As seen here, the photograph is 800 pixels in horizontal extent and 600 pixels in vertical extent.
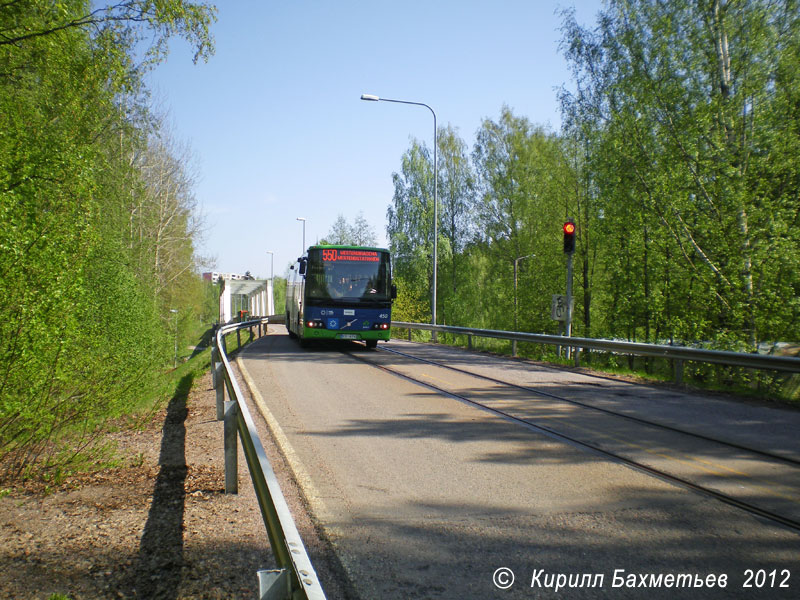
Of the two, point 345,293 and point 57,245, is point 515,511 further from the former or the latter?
point 345,293

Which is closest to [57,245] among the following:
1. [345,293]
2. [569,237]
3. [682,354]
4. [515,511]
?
[515,511]

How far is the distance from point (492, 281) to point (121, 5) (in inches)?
1515

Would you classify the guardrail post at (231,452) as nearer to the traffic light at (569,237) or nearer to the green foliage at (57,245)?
the green foliage at (57,245)

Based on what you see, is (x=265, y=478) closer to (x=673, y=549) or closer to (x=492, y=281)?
(x=673, y=549)

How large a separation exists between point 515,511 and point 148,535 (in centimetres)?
273

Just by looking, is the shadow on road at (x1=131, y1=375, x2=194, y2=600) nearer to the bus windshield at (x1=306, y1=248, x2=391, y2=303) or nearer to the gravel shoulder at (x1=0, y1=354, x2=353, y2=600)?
the gravel shoulder at (x1=0, y1=354, x2=353, y2=600)

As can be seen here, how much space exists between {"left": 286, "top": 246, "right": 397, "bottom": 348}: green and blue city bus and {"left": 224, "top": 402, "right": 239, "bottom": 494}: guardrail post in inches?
537

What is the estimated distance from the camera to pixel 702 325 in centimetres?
1487

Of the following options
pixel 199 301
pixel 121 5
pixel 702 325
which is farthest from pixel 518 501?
pixel 199 301

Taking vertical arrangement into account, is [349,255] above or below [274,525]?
above

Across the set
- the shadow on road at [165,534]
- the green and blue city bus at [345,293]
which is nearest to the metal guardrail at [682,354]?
the green and blue city bus at [345,293]

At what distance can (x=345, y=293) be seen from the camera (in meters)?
18.9

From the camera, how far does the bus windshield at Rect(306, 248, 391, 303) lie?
1880 centimetres

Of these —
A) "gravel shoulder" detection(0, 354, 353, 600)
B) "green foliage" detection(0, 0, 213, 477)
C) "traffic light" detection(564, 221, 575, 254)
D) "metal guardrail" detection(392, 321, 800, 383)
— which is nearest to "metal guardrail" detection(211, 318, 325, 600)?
"gravel shoulder" detection(0, 354, 353, 600)
